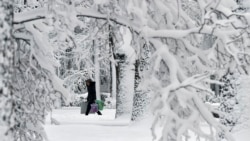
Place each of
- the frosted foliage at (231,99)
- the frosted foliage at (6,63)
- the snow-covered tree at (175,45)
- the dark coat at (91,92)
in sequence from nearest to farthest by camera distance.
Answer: the snow-covered tree at (175,45)
the frosted foliage at (6,63)
the frosted foliage at (231,99)
the dark coat at (91,92)

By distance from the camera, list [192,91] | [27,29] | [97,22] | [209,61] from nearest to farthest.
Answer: [192,91], [209,61], [27,29], [97,22]

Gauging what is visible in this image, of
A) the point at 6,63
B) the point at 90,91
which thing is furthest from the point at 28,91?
the point at 90,91

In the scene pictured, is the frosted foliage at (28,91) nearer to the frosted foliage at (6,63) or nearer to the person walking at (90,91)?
the frosted foliage at (6,63)

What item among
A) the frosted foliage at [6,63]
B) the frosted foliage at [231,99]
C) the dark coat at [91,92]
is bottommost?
the dark coat at [91,92]

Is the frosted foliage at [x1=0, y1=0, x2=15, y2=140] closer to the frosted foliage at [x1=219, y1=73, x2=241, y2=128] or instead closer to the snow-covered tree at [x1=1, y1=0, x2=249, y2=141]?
the snow-covered tree at [x1=1, y1=0, x2=249, y2=141]

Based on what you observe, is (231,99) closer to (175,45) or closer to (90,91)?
(175,45)

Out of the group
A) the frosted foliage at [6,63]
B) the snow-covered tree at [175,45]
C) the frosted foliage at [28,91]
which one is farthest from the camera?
the frosted foliage at [28,91]

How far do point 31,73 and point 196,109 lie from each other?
2.01 metres

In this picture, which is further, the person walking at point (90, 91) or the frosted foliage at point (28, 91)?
the person walking at point (90, 91)

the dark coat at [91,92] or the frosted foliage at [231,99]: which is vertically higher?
the frosted foliage at [231,99]

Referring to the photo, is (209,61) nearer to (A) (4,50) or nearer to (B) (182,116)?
(B) (182,116)

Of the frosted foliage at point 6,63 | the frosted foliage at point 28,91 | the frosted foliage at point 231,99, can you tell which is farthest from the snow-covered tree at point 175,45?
the frosted foliage at point 231,99

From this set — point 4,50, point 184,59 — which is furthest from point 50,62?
point 184,59

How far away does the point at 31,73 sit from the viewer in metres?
6.29
